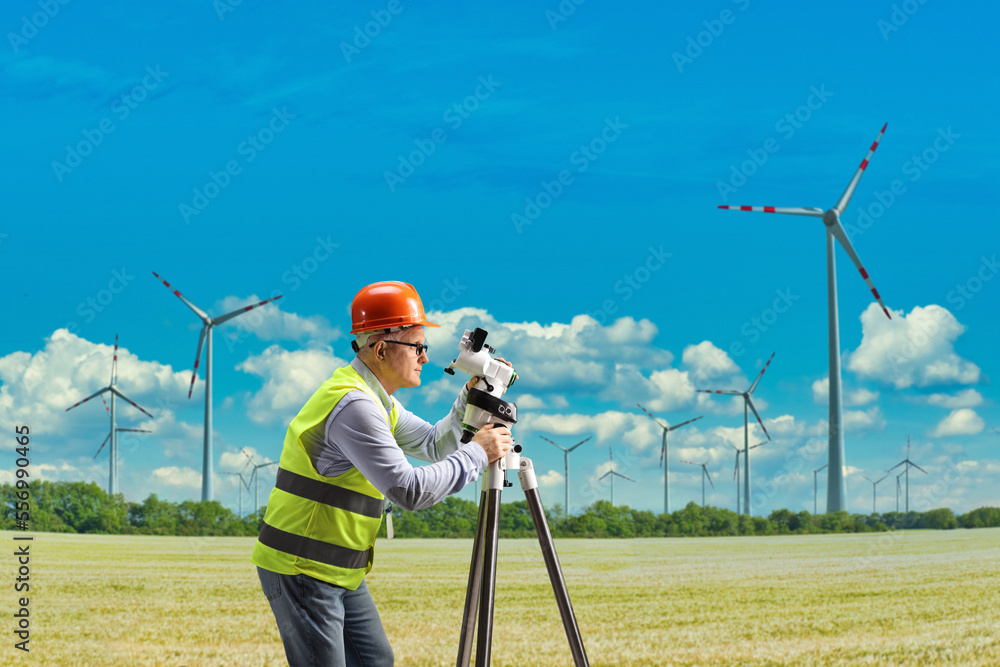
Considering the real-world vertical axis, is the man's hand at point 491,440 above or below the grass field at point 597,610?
above

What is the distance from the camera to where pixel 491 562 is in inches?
184

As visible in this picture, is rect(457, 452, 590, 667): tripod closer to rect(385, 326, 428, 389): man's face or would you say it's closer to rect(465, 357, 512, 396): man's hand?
rect(465, 357, 512, 396): man's hand

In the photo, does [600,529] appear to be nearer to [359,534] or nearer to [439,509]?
[439,509]

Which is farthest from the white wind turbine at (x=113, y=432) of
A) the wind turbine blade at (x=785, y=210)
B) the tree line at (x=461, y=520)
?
the wind turbine blade at (x=785, y=210)

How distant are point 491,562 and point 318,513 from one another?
0.94 meters

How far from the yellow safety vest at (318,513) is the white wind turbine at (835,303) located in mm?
41877

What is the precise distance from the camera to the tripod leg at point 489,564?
468cm

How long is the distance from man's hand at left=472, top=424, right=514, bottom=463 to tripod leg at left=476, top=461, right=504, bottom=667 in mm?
230

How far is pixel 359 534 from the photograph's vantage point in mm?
4465

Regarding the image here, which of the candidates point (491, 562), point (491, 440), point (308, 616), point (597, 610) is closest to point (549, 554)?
point (491, 562)

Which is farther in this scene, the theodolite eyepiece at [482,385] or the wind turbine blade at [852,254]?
Answer: the wind turbine blade at [852,254]

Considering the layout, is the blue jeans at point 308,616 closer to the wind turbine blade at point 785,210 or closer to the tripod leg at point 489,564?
the tripod leg at point 489,564

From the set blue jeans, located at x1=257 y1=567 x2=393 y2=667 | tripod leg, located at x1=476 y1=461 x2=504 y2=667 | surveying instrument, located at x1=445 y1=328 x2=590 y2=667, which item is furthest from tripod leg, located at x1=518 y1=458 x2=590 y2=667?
blue jeans, located at x1=257 y1=567 x2=393 y2=667

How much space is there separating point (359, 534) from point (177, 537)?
39.8 meters
